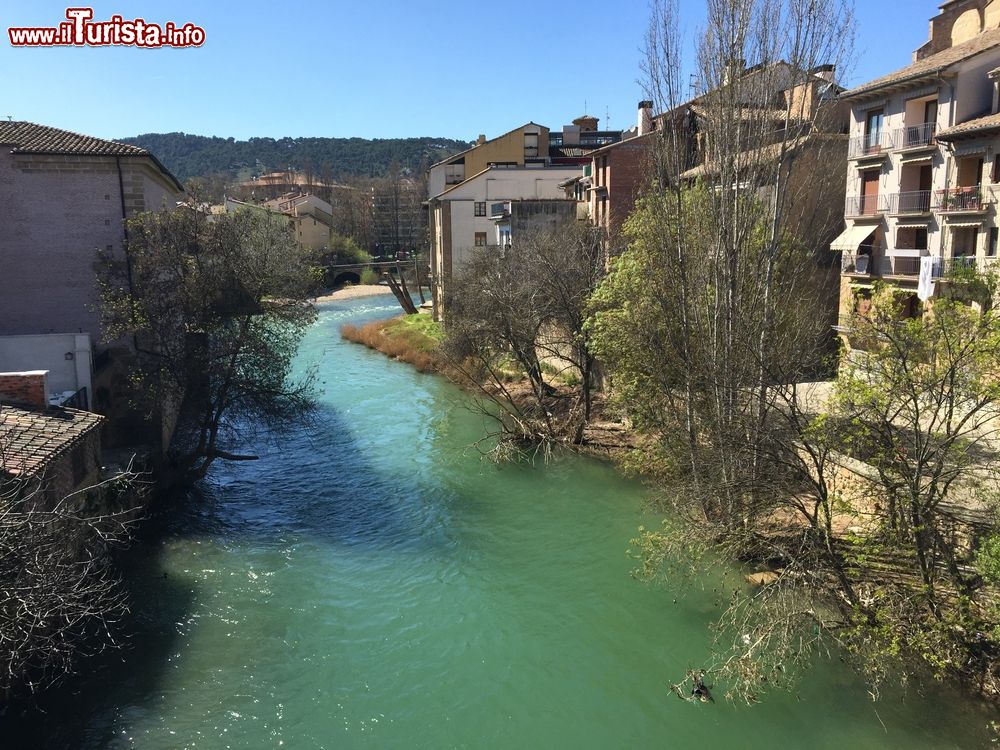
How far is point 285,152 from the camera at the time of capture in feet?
594

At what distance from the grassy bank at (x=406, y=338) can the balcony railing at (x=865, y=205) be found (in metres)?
15.2

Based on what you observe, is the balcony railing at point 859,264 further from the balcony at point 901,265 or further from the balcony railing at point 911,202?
the balcony railing at point 911,202

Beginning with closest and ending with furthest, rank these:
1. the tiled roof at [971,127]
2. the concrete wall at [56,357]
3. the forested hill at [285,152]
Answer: the concrete wall at [56,357] < the tiled roof at [971,127] < the forested hill at [285,152]

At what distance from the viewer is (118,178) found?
16672 mm

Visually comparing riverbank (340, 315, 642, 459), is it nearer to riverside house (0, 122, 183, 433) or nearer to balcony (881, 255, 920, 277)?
balcony (881, 255, 920, 277)

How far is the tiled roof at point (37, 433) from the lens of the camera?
9.49 metres

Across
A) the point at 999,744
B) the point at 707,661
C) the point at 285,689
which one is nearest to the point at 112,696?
the point at 285,689

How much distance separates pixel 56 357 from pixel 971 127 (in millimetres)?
21140

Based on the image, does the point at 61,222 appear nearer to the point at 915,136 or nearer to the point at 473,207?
the point at 915,136

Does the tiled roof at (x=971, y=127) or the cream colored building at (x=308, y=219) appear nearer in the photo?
the tiled roof at (x=971, y=127)

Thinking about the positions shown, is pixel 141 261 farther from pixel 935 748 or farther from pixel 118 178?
pixel 935 748

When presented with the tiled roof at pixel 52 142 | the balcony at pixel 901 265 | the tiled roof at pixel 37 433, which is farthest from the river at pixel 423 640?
the balcony at pixel 901 265

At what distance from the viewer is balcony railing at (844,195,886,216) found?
21.8 meters

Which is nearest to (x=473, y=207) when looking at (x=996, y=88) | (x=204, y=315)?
(x=996, y=88)
